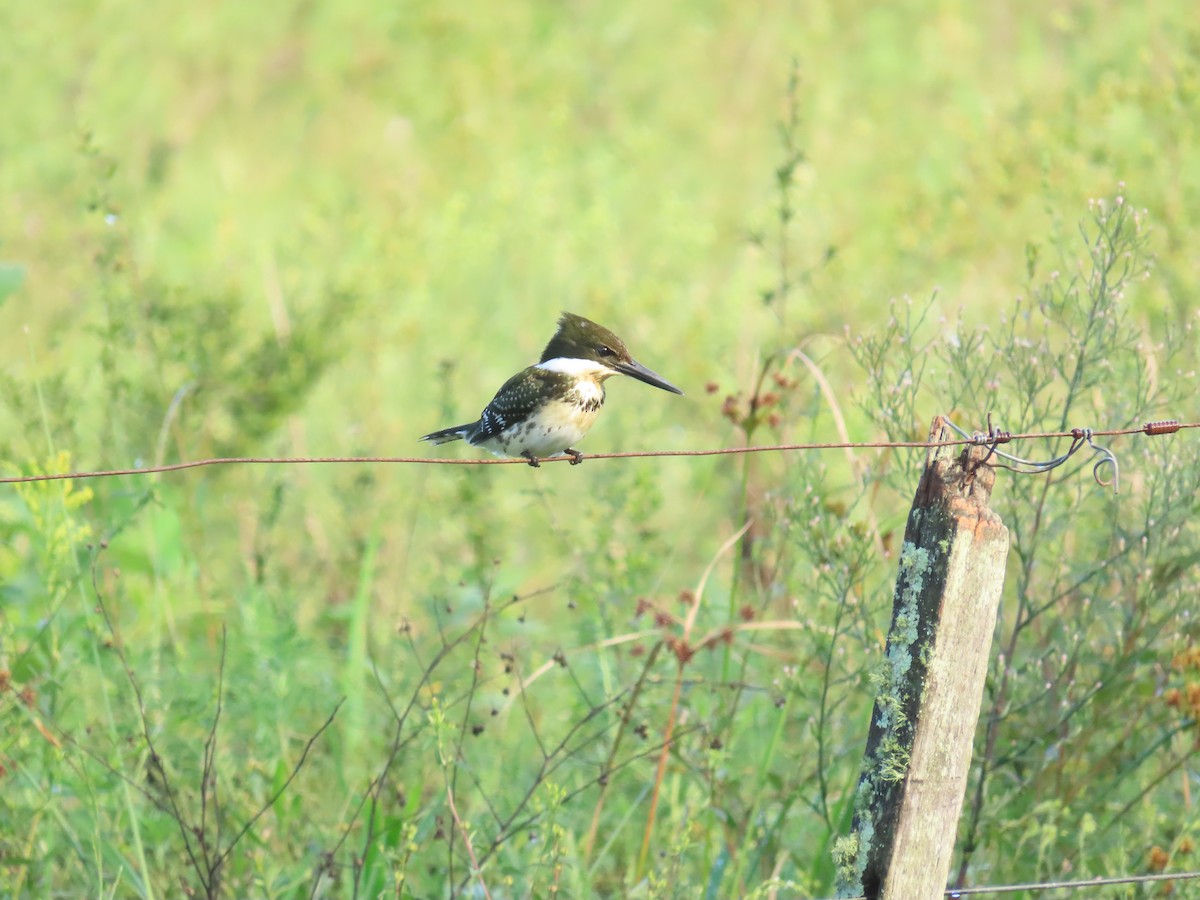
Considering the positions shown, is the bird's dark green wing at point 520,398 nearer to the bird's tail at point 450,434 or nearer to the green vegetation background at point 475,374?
the bird's tail at point 450,434

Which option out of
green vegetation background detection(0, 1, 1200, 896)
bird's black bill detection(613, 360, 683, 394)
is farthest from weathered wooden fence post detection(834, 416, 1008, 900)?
bird's black bill detection(613, 360, 683, 394)

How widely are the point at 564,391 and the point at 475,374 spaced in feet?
12.5

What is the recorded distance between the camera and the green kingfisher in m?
4.53

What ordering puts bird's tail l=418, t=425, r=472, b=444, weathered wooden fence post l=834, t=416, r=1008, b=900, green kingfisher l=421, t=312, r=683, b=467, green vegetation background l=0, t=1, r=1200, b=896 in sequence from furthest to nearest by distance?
bird's tail l=418, t=425, r=472, b=444 → green kingfisher l=421, t=312, r=683, b=467 → green vegetation background l=0, t=1, r=1200, b=896 → weathered wooden fence post l=834, t=416, r=1008, b=900

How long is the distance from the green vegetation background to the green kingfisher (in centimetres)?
37

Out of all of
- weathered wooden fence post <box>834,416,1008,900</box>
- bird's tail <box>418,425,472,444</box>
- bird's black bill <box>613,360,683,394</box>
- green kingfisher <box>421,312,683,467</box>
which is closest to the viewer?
weathered wooden fence post <box>834,416,1008,900</box>

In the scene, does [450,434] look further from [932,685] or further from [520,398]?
[932,685]

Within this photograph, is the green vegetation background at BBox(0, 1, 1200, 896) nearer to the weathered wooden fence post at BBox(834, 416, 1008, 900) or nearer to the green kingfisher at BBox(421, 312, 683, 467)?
the green kingfisher at BBox(421, 312, 683, 467)

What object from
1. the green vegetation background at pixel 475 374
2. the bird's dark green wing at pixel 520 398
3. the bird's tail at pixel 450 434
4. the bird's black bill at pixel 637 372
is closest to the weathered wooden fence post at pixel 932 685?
the green vegetation background at pixel 475 374

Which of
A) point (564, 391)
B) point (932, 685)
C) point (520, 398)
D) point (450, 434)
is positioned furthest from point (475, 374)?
point (932, 685)

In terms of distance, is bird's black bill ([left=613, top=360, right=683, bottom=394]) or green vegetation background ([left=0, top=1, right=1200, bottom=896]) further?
bird's black bill ([left=613, top=360, right=683, bottom=394])

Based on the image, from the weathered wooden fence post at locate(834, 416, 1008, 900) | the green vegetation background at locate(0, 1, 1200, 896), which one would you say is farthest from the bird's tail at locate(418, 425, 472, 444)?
the weathered wooden fence post at locate(834, 416, 1008, 900)

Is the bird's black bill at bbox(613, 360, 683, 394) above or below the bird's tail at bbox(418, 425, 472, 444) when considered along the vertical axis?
above

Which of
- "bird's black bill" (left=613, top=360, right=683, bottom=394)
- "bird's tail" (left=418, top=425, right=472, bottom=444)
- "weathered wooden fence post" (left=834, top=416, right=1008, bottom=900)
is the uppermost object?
"bird's black bill" (left=613, top=360, right=683, bottom=394)
